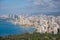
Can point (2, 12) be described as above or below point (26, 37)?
above

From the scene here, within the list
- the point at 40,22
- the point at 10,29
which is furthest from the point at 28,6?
the point at 10,29

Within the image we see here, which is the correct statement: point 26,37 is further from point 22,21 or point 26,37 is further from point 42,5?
point 42,5

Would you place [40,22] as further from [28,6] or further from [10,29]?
[10,29]

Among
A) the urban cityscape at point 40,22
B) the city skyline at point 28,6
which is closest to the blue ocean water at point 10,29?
the urban cityscape at point 40,22

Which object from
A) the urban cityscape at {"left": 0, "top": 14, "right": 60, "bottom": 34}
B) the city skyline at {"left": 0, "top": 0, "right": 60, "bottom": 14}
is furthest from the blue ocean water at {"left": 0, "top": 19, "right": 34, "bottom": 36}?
the city skyline at {"left": 0, "top": 0, "right": 60, "bottom": 14}

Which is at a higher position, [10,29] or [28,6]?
[28,6]

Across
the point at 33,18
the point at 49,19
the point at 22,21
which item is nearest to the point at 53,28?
the point at 49,19

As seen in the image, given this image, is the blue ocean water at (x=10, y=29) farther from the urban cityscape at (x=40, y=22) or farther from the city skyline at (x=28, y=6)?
the city skyline at (x=28, y=6)

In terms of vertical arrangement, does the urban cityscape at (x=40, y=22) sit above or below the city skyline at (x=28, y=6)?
below

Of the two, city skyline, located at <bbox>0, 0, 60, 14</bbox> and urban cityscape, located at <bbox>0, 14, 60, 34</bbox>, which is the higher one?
city skyline, located at <bbox>0, 0, 60, 14</bbox>

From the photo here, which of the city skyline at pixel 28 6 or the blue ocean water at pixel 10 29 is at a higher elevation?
the city skyline at pixel 28 6

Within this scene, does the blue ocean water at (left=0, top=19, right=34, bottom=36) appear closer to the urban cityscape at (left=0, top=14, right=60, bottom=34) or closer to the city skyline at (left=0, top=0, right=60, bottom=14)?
the urban cityscape at (left=0, top=14, right=60, bottom=34)
